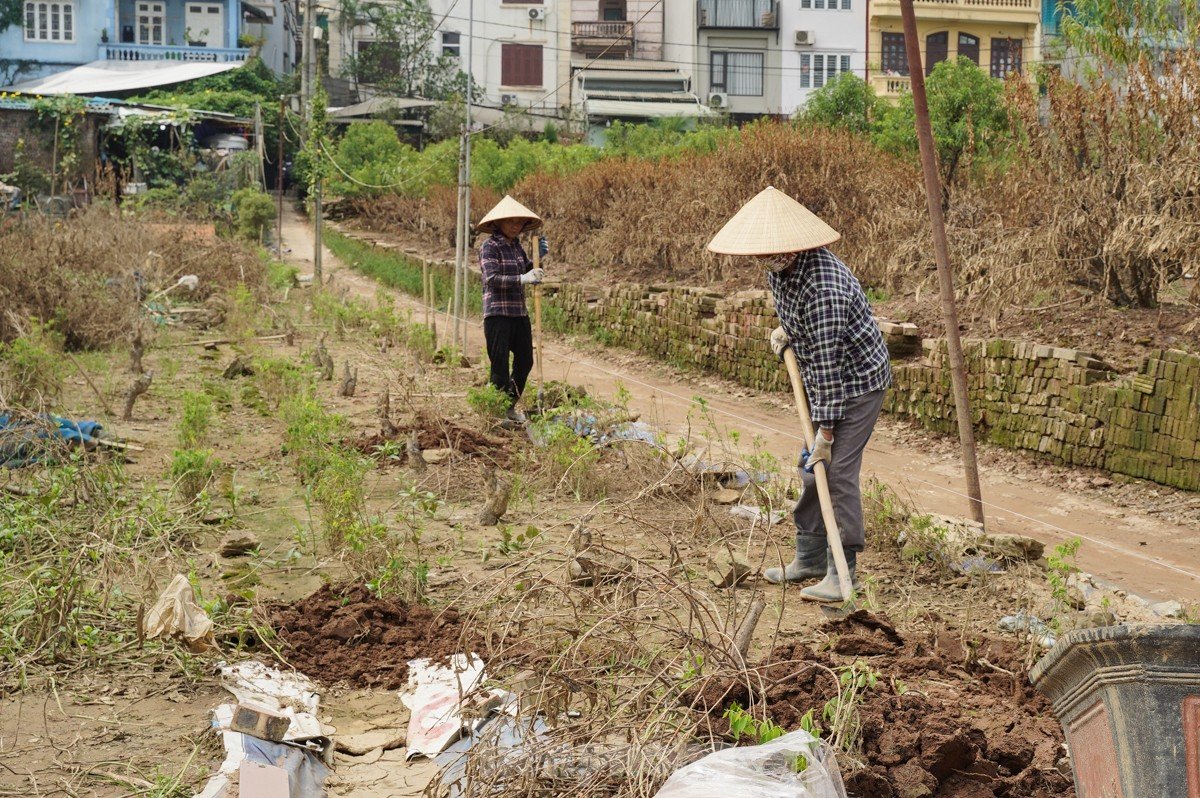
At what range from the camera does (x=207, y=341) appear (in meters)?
14.9

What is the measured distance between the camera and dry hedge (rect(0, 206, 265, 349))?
505 inches

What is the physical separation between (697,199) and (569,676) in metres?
13.6

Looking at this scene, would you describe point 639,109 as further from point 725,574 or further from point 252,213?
point 725,574

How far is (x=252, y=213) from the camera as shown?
86.0ft

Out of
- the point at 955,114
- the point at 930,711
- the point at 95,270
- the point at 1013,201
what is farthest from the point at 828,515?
the point at 955,114

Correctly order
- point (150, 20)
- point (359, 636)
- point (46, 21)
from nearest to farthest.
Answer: point (359, 636) < point (46, 21) < point (150, 20)

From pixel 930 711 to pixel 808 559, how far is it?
186cm

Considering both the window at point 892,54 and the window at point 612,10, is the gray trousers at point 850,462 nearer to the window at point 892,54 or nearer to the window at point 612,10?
the window at point 892,54

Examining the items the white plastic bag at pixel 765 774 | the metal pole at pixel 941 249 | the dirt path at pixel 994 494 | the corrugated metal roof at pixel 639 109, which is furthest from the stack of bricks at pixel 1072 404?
the corrugated metal roof at pixel 639 109

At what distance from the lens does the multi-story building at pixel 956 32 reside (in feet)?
127

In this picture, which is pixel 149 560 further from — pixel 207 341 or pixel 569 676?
pixel 207 341

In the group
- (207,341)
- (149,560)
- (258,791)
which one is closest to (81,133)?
(207,341)

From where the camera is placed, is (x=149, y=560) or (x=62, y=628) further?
(x=149, y=560)

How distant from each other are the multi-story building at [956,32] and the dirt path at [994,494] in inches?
1112
